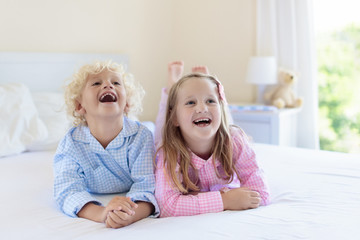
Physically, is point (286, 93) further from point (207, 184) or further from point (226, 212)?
point (226, 212)

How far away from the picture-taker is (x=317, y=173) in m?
1.74

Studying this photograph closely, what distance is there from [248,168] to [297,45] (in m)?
2.01

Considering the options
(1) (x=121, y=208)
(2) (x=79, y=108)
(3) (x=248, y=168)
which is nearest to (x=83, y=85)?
(2) (x=79, y=108)

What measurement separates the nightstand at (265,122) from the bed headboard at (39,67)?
1.03m

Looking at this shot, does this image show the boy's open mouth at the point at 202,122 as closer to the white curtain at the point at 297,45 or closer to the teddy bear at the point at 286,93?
the teddy bear at the point at 286,93

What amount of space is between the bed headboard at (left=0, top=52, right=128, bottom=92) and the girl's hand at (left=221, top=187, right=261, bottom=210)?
4.35 ft

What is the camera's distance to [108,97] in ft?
5.00

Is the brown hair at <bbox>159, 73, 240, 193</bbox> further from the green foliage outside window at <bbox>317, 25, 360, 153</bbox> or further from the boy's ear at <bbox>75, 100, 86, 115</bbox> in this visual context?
the green foliage outside window at <bbox>317, 25, 360, 153</bbox>

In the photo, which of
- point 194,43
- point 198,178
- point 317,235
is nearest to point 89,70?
point 198,178

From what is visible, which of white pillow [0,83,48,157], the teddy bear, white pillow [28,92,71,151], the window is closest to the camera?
white pillow [0,83,48,157]

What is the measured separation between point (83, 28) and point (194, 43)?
1.13 m

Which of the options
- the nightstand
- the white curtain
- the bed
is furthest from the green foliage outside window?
the bed

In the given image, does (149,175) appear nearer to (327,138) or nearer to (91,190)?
(91,190)

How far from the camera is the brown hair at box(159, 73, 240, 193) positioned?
144 cm
